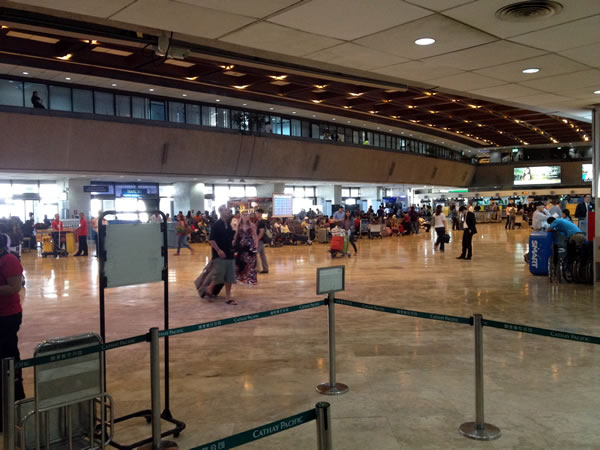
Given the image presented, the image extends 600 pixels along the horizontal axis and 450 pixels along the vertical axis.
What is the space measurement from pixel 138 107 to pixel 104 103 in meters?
1.69

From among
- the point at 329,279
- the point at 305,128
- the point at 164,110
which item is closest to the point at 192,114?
the point at 164,110

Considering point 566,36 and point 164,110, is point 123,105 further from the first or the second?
point 566,36

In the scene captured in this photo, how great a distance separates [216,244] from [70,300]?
3534 millimetres

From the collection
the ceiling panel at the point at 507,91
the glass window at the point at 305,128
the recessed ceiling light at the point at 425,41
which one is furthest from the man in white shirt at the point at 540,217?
the glass window at the point at 305,128

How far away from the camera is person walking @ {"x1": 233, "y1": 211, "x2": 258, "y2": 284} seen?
11477 mm

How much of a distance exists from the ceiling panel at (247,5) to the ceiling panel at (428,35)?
158 centimetres

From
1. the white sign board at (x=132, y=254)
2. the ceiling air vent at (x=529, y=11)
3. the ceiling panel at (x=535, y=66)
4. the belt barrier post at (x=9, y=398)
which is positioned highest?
the ceiling panel at (x=535, y=66)

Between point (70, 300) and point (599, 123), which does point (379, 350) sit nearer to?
point (70, 300)

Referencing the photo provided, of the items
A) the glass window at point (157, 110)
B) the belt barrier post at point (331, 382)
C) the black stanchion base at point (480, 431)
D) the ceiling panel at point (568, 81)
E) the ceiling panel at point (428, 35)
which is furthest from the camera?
the glass window at point (157, 110)

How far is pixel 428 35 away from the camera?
6.56 metres

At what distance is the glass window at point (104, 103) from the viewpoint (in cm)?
2307

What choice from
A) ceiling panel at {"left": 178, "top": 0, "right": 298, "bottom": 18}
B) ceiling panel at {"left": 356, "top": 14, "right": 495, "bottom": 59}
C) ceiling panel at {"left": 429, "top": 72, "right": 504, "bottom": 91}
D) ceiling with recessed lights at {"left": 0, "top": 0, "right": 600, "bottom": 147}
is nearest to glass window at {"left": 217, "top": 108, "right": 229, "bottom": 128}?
ceiling with recessed lights at {"left": 0, "top": 0, "right": 600, "bottom": 147}

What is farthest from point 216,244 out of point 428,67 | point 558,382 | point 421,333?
point 558,382

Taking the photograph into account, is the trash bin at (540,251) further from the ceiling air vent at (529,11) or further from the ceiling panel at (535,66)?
the ceiling air vent at (529,11)
